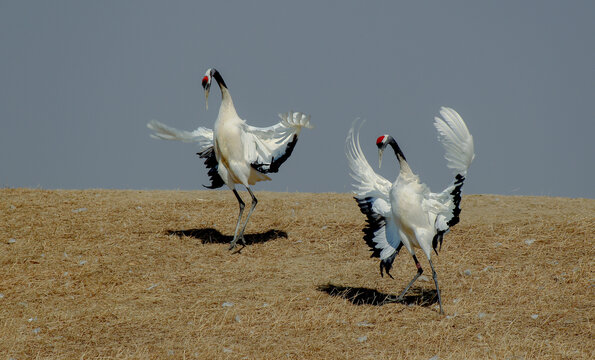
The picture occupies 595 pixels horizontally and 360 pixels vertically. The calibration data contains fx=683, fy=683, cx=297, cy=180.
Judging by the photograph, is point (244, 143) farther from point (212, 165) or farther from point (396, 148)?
point (396, 148)

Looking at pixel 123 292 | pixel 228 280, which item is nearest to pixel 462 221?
pixel 228 280

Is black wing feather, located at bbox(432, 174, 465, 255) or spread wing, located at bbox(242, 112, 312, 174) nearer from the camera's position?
black wing feather, located at bbox(432, 174, 465, 255)

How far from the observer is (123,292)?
9.12 m

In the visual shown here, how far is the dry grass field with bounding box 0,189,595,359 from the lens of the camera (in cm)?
719

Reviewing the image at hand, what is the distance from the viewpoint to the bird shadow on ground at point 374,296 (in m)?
8.35

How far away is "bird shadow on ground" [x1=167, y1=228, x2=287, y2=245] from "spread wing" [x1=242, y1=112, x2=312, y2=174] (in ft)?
3.79

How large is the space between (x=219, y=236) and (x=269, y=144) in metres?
1.85

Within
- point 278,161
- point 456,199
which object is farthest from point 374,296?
point 278,161

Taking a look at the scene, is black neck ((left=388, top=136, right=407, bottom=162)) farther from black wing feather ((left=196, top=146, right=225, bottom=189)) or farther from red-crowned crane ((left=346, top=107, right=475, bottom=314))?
black wing feather ((left=196, top=146, right=225, bottom=189))

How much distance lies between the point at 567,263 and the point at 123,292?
6.17 metres

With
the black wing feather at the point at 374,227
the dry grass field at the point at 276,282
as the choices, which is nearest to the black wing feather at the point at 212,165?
the dry grass field at the point at 276,282

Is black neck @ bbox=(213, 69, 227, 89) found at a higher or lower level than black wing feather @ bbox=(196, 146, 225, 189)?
higher

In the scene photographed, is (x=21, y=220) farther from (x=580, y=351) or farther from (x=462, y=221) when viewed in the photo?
(x=580, y=351)

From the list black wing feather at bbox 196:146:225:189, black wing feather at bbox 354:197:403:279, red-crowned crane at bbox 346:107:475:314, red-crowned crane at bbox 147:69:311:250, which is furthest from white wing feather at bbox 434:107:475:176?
black wing feather at bbox 196:146:225:189
